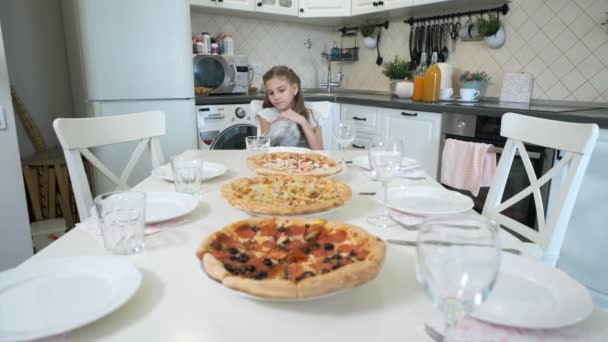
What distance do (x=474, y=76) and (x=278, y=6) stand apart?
1.76 m

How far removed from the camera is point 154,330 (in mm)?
530

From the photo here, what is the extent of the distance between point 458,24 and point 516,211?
158 cm

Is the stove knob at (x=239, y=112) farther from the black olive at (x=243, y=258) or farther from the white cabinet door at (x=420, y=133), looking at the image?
the black olive at (x=243, y=258)

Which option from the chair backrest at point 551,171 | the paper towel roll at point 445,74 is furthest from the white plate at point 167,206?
the paper towel roll at point 445,74

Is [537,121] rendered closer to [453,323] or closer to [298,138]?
[453,323]

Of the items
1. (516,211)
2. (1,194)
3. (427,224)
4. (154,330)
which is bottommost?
(516,211)

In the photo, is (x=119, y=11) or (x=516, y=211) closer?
(x=516, y=211)

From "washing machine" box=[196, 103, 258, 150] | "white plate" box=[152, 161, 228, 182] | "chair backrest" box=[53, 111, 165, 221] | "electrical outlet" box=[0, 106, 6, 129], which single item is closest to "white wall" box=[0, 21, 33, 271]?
"electrical outlet" box=[0, 106, 6, 129]

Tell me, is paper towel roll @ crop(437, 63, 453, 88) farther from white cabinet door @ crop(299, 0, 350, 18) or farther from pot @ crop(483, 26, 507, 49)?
white cabinet door @ crop(299, 0, 350, 18)

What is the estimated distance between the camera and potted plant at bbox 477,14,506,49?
273 centimetres

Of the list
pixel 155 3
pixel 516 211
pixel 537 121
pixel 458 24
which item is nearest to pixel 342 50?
pixel 458 24

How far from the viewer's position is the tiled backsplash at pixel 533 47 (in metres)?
2.36

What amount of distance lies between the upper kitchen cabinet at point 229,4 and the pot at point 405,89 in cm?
141

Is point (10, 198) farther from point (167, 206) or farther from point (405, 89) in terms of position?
point (405, 89)
